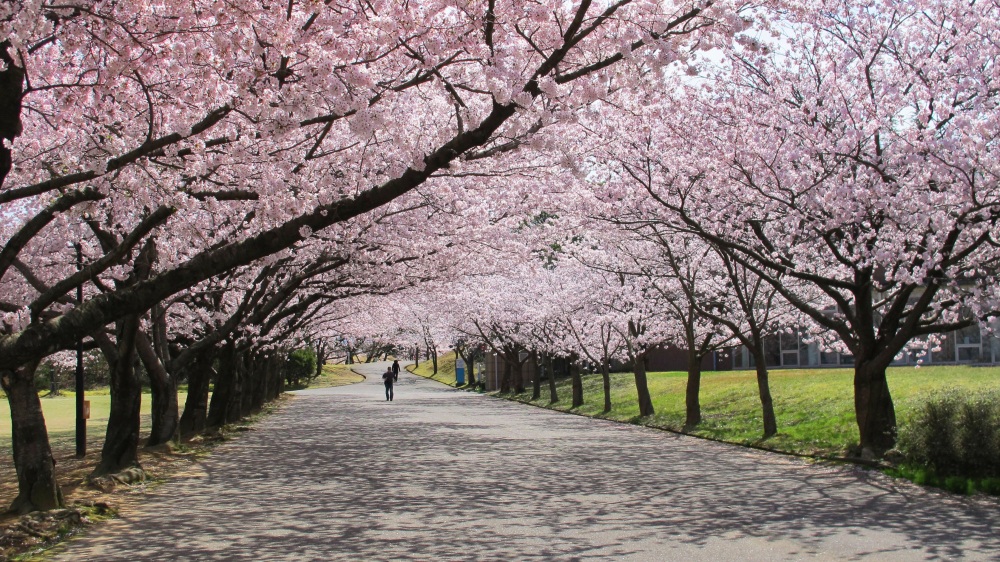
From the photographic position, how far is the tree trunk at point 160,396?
14.7 meters

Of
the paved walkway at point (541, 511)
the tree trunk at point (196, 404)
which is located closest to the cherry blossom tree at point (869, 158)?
the paved walkway at point (541, 511)

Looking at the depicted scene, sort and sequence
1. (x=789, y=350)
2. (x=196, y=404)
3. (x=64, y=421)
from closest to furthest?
(x=196, y=404) < (x=64, y=421) < (x=789, y=350)

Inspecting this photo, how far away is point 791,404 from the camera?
21266 mm

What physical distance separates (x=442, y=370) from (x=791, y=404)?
66126mm

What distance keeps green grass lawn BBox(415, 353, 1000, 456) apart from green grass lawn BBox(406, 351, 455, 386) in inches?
1589

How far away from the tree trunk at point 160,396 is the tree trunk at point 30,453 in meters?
4.23

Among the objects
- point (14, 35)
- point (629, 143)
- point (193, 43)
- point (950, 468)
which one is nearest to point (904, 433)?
point (950, 468)

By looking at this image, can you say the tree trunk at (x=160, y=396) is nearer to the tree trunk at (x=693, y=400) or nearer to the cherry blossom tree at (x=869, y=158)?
the cherry blossom tree at (x=869, y=158)

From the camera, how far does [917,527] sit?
823cm

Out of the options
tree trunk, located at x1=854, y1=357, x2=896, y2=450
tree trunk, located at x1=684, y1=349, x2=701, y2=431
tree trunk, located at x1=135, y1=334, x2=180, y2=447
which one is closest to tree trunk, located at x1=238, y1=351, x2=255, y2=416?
tree trunk, located at x1=135, y1=334, x2=180, y2=447

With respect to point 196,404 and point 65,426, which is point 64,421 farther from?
point 196,404

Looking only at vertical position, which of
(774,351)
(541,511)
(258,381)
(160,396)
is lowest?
(541,511)

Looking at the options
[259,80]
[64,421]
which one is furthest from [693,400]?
[64,421]

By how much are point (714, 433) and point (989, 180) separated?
9.65m
